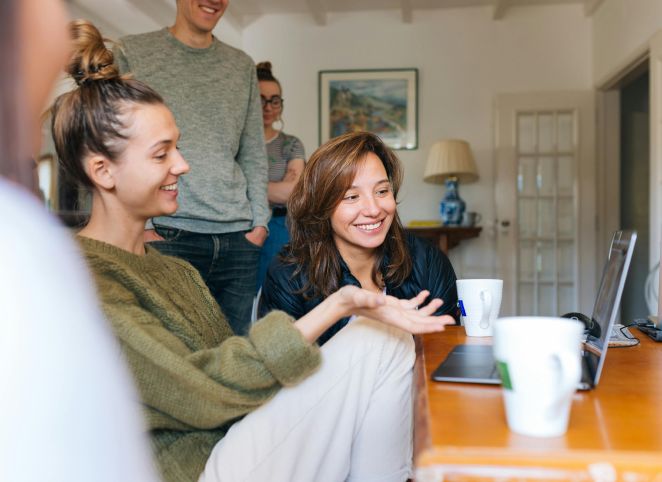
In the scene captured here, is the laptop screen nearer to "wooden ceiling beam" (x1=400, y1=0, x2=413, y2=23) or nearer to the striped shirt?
the striped shirt

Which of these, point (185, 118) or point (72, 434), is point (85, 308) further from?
point (185, 118)

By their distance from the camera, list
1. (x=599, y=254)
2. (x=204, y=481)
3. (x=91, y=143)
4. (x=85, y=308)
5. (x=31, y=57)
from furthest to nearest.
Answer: (x=599, y=254) → (x=91, y=143) → (x=204, y=481) → (x=85, y=308) → (x=31, y=57)

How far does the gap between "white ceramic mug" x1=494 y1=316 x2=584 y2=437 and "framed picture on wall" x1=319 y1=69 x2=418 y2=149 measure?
392cm

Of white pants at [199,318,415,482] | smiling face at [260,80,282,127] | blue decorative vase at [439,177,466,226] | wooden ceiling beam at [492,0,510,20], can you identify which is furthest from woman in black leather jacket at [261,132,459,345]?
wooden ceiling beam at [492,0,510,20]

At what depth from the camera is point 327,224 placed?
5.02ft

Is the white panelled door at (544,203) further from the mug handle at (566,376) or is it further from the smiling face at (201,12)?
the mug handle at (566,376)

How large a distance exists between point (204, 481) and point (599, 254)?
4074 mm

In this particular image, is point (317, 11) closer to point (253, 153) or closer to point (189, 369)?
point (253, 153)

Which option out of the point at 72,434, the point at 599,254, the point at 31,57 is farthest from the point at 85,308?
the point at 599,254

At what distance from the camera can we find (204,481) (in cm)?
80

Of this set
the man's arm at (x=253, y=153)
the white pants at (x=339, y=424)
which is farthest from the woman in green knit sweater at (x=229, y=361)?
the man's arm at (x=253, y=153)

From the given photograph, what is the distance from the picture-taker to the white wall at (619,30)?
10.5 ft

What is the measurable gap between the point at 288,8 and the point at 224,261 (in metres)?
3.28

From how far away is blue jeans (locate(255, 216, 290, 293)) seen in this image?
237cm
